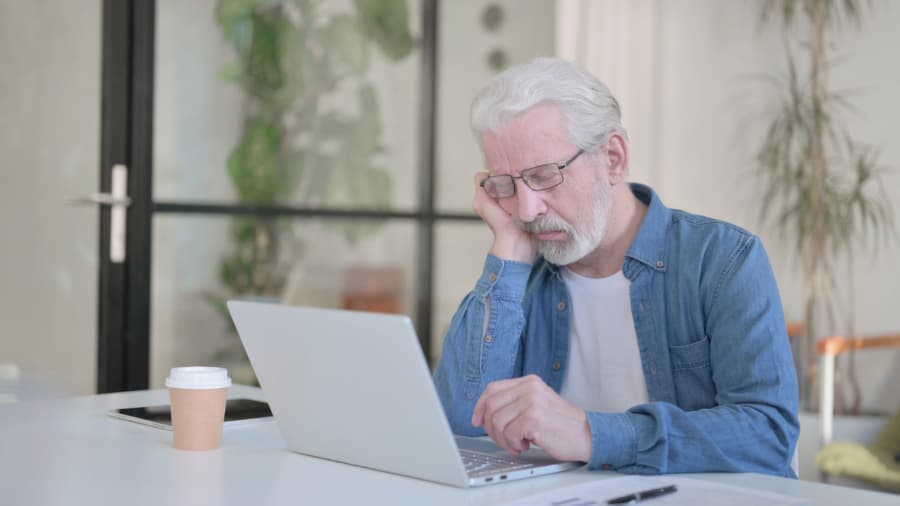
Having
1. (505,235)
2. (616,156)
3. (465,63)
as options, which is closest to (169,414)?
(505,235)

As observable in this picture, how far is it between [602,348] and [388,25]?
2.82 metres

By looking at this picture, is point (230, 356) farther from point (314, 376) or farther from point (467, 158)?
point (314, 376)

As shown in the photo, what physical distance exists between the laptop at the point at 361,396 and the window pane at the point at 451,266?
3.15 metres

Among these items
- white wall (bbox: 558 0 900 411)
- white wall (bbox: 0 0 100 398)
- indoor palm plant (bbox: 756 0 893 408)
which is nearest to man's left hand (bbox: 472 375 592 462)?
white wall (bbox: 0 0 100 398)

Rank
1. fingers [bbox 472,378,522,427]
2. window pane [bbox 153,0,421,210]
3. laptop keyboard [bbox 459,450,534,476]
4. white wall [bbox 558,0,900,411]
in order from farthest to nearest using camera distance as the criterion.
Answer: white wall [bbox 558,0,900,411] → window pane [bbox 153,0,421,210] → fingers [bbox 472,378,522,427] → laptop keyboard [bbox 459,450,534,476]

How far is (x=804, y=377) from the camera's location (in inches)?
171

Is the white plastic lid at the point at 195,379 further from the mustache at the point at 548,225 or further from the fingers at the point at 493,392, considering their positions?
the mustache at the point at 548,225

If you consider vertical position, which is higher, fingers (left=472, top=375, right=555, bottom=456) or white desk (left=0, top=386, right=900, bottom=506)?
fingers (left=472, top=375, right=555, bottom=456)

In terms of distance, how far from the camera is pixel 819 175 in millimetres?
4312

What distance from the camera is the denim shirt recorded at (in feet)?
4.58

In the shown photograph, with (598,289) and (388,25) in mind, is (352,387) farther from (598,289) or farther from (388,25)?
(388,25)

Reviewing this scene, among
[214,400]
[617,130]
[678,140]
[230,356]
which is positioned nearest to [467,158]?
[678,140]

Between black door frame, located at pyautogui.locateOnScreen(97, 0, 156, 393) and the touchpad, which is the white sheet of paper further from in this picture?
black door frame, located at pyautogui.locateOnScreen(97, 0, 156, 393)

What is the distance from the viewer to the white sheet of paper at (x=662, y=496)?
3.85 ft
